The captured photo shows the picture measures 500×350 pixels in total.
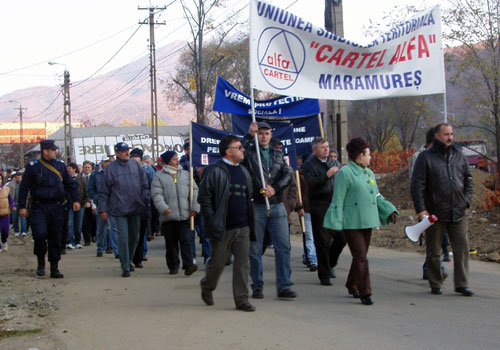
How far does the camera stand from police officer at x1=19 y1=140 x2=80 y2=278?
976 centimetres

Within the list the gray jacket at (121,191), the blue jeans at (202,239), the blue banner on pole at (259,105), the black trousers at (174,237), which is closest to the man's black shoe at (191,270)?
the black trousers at (174,237)

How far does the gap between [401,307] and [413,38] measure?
3.96m

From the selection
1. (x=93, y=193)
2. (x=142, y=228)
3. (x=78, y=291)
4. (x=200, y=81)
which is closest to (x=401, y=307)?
(x=78, y=291)

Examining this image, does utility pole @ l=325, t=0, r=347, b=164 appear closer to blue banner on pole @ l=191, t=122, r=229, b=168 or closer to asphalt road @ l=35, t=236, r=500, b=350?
blue banner on pole @ l=191, t=122, r=229, b=168

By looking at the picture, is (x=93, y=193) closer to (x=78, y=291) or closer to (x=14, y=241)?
(x=78, y=291)

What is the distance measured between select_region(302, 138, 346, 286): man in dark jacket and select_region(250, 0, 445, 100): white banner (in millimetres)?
872

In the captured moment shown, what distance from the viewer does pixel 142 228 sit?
36.5 feet

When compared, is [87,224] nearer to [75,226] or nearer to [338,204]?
[75,226]

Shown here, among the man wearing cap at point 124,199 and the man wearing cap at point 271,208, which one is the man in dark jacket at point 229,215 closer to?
the man wearing cap at point 271,208

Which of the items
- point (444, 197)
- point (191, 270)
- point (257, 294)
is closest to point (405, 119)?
point (191, 270)

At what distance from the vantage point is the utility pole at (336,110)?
13.0 metres

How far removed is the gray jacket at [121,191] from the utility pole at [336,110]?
479 cm

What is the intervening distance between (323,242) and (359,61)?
2626 mm

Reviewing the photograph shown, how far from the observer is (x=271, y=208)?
25.2 ft
